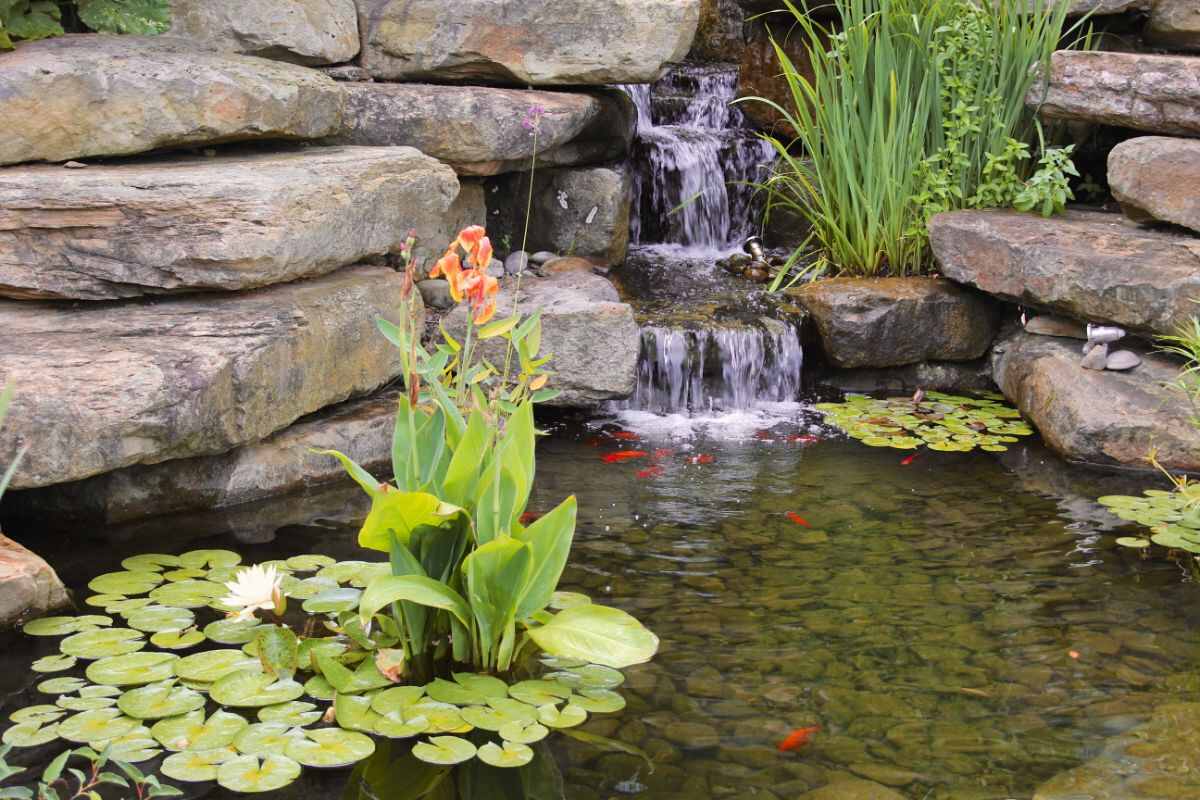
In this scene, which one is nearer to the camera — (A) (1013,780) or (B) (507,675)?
(A) (1013,780)

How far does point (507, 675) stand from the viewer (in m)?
3.04

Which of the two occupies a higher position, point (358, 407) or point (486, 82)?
point (486, 82)

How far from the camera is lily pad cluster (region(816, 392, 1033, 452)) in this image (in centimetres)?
508

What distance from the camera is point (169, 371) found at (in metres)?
3.87

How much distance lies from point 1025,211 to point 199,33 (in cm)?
374

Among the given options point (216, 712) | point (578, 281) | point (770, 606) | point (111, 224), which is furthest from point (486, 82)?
point (216, 712)

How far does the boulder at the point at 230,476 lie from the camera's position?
4.08m

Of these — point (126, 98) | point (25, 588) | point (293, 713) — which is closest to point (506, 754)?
point (293, 713)

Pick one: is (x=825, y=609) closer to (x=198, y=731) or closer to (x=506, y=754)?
(x=506, y=754)

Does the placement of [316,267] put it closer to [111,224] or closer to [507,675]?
[111,224]

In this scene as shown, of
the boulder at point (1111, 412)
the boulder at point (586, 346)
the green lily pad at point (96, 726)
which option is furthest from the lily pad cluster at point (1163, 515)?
the green lily pad at point (96, 726)

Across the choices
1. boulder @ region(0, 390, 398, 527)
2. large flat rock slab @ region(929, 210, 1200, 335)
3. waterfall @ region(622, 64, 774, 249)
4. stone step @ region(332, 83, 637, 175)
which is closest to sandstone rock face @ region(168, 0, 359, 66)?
stone step @ region(332, 83, 637, 175)

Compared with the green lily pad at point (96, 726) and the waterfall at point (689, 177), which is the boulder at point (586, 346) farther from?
the green lily pad at point (96, 726)

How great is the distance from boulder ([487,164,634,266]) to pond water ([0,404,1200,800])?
1.51 meters
